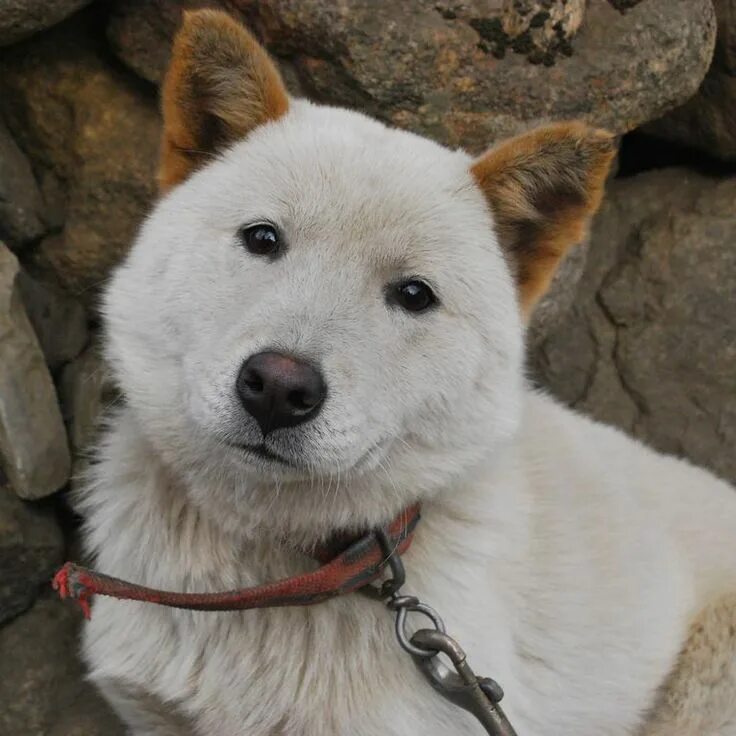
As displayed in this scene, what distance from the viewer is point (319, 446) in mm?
2148

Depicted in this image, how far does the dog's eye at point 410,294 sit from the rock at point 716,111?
300 cm

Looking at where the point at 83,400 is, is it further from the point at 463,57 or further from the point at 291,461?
the point at 463,57

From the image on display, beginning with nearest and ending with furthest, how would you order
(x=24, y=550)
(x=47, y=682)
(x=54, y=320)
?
(x=24, y=550) < (x=47, y=682) < (x=54, y=320)

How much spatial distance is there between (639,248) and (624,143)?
2.47 feet

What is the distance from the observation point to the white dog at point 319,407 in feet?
7.45

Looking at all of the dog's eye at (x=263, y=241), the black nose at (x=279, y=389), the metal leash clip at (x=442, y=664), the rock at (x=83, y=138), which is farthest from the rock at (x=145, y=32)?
the metal leash clip at (x=442, y=664)

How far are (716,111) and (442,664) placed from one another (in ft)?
11.7

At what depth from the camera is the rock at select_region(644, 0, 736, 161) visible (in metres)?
4.52

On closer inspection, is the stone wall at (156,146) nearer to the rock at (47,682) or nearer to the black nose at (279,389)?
the rock at (47,682)

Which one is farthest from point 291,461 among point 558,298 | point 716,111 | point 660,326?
point 716,111

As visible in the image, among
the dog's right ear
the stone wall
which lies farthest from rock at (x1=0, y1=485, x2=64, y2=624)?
the dog's right ear

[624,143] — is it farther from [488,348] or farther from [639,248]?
[488,348]

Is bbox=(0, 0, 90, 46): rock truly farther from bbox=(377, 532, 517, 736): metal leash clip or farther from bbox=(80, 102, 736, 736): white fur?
bbox=(377, 532, 517, 736): metal leash clip

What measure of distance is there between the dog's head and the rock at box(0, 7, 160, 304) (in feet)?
4.79
